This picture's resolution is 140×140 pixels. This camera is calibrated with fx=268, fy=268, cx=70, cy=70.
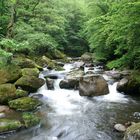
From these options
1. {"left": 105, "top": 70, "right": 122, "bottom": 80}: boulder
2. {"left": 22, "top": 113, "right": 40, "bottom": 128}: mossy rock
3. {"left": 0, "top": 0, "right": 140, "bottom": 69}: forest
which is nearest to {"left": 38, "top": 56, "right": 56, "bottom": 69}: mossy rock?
{"left": 0, "top": 0, "right": 140, "bottom": 69}: forest

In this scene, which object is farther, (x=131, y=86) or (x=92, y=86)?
(x=131, y=86)

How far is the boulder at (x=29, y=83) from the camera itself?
1467 centimetres

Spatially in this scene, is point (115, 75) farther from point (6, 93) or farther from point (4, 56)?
point (4, 56)

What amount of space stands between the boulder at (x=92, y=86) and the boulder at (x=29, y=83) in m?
2.44

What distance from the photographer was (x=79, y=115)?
12102 millimetres

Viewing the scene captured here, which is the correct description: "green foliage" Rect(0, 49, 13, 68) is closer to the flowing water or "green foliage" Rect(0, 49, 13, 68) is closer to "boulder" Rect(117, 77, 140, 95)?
the flowing water

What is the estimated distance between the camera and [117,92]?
1591 centimetres

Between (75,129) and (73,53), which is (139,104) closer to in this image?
(75,129)

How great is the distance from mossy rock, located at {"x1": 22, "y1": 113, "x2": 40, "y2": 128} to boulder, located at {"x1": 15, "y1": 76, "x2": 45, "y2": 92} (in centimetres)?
354

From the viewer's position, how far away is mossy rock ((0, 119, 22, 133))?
994 cm

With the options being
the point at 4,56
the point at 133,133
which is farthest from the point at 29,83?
the point at 133,133

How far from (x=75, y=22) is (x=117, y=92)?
90.5ft

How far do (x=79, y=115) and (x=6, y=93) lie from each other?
370cm

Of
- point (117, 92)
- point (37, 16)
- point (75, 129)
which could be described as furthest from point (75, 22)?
point (75, 129)
